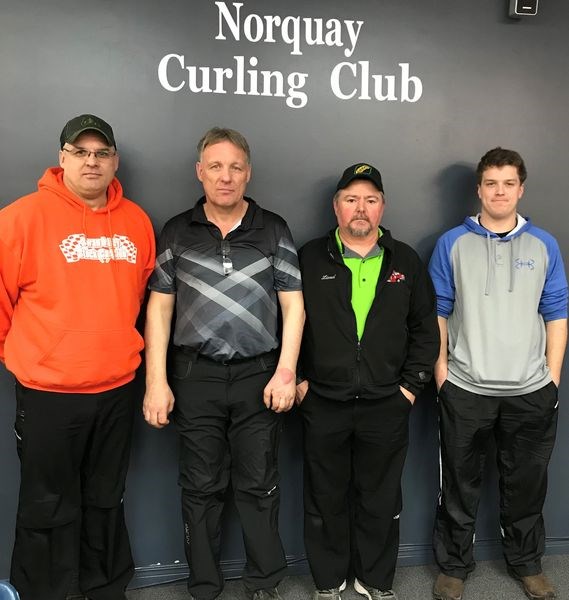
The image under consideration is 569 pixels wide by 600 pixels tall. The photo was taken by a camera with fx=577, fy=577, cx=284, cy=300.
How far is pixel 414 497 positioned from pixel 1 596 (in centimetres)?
174

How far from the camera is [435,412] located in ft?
7.93

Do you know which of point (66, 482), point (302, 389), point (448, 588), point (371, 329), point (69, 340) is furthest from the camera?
point (448, 588)

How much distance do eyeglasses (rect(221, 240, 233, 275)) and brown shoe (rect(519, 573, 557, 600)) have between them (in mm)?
1680

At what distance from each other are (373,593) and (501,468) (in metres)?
0.69

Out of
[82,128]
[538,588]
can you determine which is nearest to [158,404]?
[82,128]

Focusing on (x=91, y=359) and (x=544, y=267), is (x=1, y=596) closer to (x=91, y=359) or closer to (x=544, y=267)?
(x=91, y=359)

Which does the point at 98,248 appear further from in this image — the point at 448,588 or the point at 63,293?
the point at 448,588

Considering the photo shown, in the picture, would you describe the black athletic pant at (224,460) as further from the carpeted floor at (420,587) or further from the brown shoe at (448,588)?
the brown shoe at (448,588)

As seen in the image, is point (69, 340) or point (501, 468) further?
point (501, 468)

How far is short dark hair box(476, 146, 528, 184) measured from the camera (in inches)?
83.0

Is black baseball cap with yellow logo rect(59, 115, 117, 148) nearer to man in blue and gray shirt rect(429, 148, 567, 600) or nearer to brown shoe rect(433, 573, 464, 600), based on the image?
man in blue and gray shirt rect(429, 148, 567, 600)

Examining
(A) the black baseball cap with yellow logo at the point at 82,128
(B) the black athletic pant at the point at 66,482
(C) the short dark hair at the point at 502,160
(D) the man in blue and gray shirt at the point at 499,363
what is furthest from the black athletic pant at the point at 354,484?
(A) the black baseball cap with yellow logo at the point at 82,128

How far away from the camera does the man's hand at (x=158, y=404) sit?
1.97 m

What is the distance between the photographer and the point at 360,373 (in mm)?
1991
